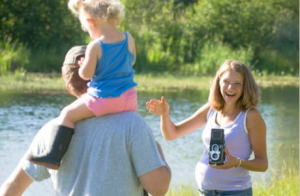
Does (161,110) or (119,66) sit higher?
(119,66)

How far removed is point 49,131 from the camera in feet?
9.98

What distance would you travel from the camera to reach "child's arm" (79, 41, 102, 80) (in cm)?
300

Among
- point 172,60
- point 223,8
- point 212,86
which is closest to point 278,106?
point 172,60

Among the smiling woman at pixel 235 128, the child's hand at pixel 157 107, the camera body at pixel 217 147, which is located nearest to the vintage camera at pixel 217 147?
the camera body at pixel 217 147

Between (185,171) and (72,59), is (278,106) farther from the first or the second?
(72,59)

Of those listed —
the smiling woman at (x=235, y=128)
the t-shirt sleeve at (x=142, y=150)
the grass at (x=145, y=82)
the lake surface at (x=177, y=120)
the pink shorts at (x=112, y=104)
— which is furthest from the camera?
the grass at (x=145, y=82)

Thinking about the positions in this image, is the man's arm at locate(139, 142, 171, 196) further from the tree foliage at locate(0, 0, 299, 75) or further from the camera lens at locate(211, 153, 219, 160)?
the tree foliage at locate(0, 0, 299, 75)

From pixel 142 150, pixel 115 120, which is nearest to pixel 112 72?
pixel 115 120

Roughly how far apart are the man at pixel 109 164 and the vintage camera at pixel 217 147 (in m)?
0.45

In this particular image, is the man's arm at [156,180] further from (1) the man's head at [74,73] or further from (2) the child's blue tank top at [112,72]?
(1) the man's head at [74,73]

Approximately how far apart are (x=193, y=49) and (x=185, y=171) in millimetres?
16215

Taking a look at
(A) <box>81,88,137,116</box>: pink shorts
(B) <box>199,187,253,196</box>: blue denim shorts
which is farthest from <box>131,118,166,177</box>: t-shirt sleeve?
(B) <box>199,187,253,196</box>: blue denim shorts

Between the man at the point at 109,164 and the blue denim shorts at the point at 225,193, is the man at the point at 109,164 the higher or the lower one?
the higher one

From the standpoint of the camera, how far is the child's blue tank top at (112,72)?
10.2 ft
